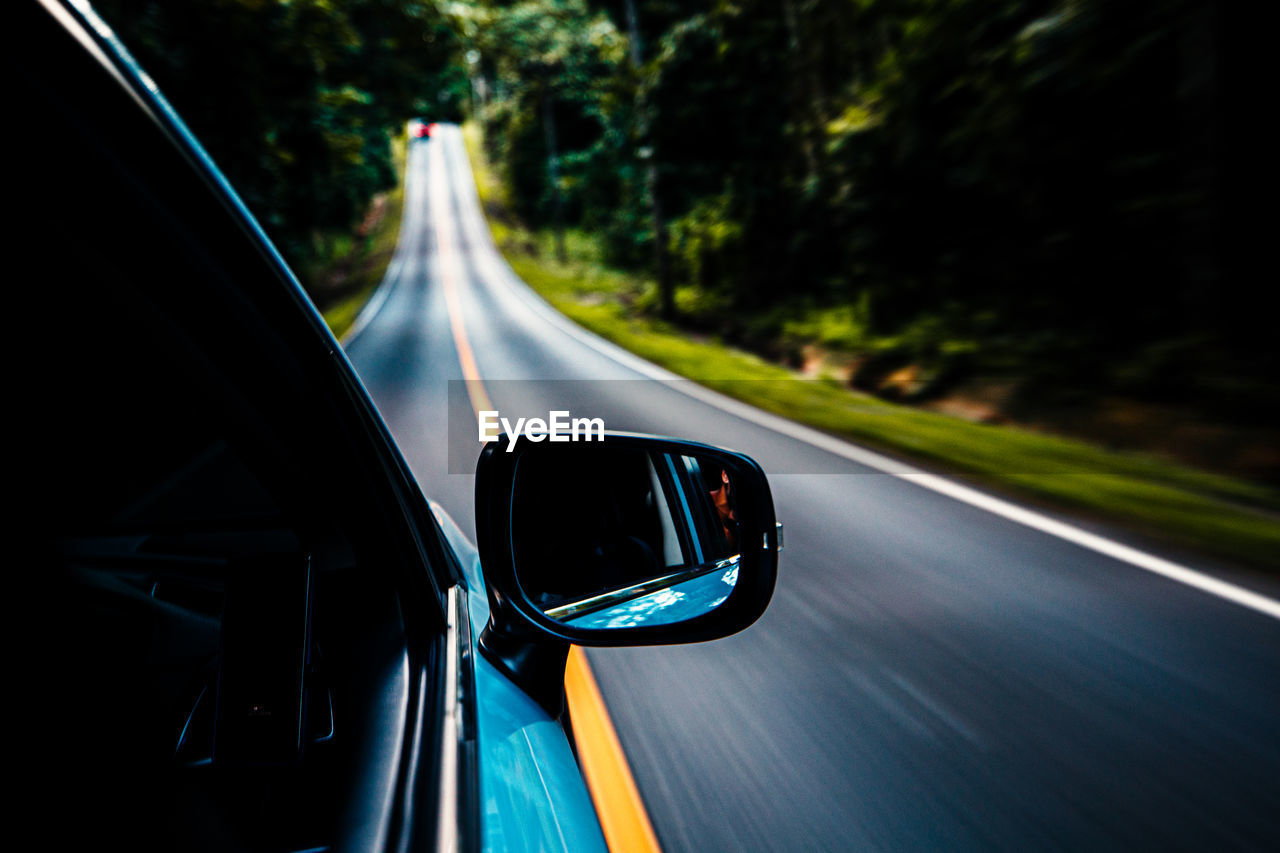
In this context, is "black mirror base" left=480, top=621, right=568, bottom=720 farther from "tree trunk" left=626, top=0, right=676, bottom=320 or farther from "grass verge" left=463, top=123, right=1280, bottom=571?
"tree trunk" left=626, top=0, right=676, bottom=320

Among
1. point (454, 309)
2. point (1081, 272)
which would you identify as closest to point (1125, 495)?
point (1081, 272)

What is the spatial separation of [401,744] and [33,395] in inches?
42.5

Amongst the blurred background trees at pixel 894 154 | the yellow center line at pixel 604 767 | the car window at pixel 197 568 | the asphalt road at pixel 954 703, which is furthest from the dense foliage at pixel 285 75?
the asphalt road at pixel 954 703

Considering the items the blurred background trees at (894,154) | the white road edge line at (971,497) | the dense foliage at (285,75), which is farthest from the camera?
the dense foliage at (285,75)

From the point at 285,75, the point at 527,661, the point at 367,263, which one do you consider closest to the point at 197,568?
the point at 527,661

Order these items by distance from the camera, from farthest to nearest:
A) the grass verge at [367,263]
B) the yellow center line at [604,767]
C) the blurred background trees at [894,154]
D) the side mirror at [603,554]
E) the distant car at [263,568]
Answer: the grass verge at [367,263] < the blurred background trees at [894,154] < the yellow center line at [604,767] < the side mirror at [603,554] < the distant car at [263,568]

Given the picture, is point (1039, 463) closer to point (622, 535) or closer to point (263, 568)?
point (622, 535)

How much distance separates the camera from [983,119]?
392 inches

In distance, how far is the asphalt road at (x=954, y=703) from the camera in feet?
6.88

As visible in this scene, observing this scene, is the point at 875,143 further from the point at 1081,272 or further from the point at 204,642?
the point at 204,642

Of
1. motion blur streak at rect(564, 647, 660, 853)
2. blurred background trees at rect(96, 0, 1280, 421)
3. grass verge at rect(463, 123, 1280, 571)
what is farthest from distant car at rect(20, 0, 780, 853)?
blurred background trees at rect(96, 0, 1280, 421)

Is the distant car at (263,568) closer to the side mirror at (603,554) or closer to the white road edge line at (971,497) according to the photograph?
the side mirror at (603,554)

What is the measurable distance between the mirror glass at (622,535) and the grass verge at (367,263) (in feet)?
41.3

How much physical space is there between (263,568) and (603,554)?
550mm
